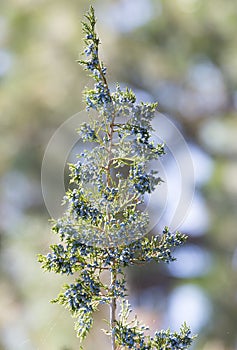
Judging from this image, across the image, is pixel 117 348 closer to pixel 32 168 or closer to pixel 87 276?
pixel 87 276

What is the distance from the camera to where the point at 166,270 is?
2793 mm

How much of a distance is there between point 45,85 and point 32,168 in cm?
39

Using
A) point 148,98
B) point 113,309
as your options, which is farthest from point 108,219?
point 148,98

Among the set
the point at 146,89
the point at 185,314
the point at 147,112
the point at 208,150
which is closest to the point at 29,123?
the point at 146,89

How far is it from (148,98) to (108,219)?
1.86 m

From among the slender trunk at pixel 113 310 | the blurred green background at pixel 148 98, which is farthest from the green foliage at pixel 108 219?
the blurred green background at pixel 148 98

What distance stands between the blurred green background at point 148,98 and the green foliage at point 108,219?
176 cm

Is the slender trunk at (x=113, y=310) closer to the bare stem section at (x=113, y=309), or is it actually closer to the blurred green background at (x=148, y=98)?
the bare stem section at (x=113, y=309)

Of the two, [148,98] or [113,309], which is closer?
[113,309]

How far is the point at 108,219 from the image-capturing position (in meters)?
0.71

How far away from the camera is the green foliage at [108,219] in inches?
27.2

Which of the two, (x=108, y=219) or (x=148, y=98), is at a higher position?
(x=148, y=98)

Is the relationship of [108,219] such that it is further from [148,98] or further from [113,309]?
[148,98]

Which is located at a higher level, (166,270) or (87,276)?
(166,270)
